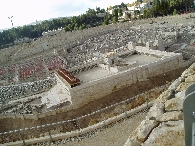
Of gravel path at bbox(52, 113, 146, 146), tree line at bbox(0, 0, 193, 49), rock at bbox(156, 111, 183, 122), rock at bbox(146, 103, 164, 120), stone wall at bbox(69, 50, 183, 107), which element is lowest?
stone wall at bbox(69, 50, 183, 107)

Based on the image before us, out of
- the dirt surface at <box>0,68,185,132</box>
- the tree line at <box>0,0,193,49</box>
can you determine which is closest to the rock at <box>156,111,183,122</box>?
the dirt surface at <box>0,68,185,132</box>

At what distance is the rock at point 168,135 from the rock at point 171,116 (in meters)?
0.06

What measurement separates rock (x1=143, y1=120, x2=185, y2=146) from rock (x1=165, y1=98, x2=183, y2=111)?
0.28 meters

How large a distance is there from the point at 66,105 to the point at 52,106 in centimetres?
100

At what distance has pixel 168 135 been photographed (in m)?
2.48

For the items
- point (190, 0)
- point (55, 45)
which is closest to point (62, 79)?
point (55, 45)

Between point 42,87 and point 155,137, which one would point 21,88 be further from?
point 155,137

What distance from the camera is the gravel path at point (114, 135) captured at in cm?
594

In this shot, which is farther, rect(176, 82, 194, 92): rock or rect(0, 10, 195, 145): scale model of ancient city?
rect(0, 10, 195, 145): scale model of ancient city

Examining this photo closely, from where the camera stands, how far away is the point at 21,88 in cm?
2009

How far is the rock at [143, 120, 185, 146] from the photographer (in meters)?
2.39

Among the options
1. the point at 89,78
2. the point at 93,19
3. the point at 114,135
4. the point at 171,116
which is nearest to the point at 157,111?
the point at 171,116

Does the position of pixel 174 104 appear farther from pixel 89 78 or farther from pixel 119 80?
pixel 89 78

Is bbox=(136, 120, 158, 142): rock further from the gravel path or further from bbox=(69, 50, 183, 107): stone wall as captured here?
bbox=(69, 50, 183, 107): stone wall
